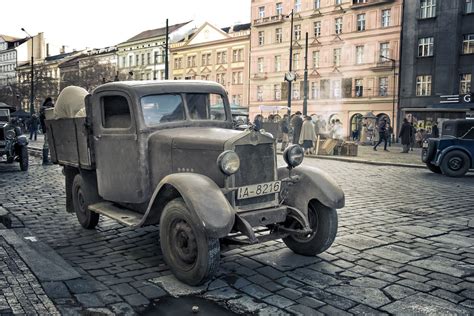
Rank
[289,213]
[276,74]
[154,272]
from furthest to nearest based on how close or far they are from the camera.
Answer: [276,74] < [289,213] < [154,272]

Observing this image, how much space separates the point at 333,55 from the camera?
4550 cm

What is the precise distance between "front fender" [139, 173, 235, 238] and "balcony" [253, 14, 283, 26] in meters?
47.8

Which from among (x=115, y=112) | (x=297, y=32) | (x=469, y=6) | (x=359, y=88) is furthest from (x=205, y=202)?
(x=297, y=32)

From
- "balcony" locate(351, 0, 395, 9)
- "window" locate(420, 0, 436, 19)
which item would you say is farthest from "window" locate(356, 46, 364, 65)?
"window" locate(420, 0, 436, 19)

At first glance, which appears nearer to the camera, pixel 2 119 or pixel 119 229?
pixel 119 229

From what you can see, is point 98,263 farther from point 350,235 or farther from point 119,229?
point 350,235

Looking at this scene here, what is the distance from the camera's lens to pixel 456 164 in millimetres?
13148

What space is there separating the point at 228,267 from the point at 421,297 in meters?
1.83

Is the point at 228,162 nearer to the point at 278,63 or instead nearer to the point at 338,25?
the point at 338,25

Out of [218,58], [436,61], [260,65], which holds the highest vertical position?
[218,58]

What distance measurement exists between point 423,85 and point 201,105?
116 ft

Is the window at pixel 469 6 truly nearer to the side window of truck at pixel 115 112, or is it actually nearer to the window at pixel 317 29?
the window at pixel 317 29

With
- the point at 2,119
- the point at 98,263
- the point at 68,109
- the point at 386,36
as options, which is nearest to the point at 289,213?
the point at 98,263

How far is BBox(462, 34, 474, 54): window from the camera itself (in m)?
34.6
